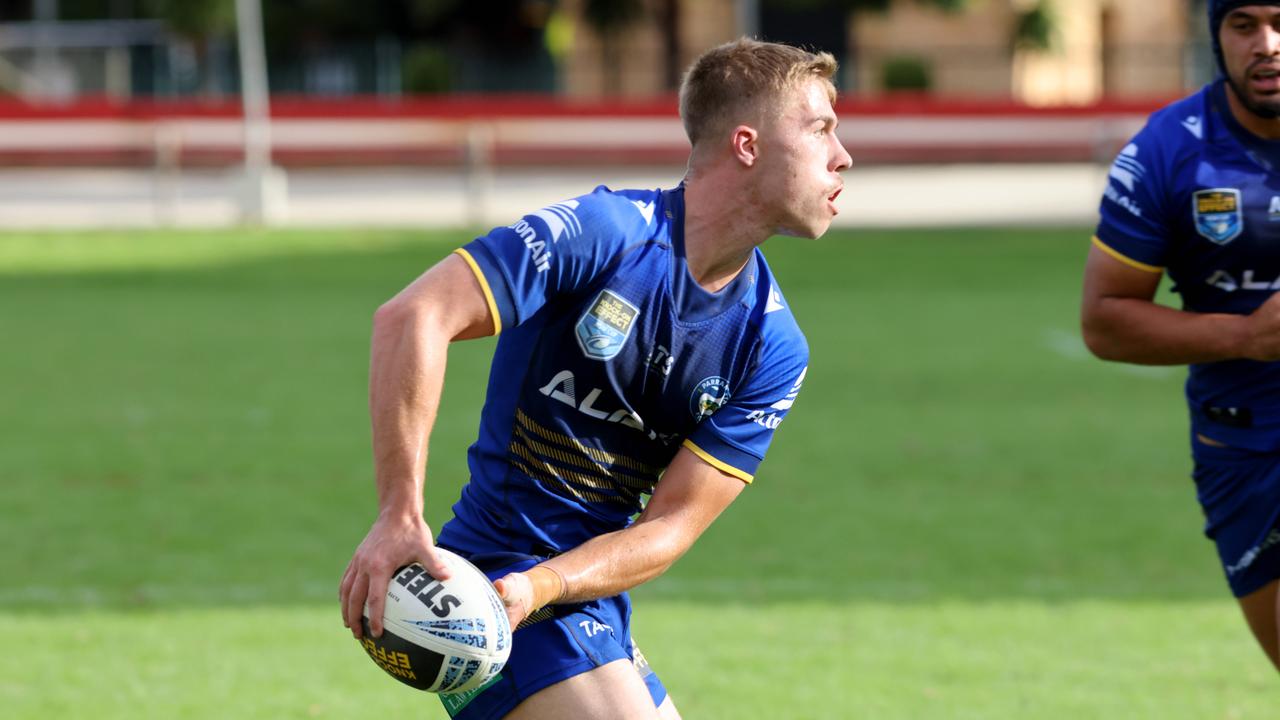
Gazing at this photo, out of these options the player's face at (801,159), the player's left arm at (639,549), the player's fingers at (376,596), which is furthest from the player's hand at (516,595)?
the player's face at (801,159)

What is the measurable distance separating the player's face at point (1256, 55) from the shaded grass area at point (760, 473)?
424 cm

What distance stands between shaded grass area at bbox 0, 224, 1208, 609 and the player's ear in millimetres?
4986

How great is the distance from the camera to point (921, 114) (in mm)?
31500

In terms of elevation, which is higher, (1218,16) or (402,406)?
(1218,16)

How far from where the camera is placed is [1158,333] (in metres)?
5.30

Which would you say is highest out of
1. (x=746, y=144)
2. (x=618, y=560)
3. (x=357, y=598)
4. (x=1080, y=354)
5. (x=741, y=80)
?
(x=741, y=80)

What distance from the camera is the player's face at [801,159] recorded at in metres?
4.28

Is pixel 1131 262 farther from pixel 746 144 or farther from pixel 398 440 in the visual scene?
pixel 398 440

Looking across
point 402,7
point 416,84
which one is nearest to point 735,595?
point 416,84

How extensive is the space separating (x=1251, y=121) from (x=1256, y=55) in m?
0.24

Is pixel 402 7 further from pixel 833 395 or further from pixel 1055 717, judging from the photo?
pixel 1055 717

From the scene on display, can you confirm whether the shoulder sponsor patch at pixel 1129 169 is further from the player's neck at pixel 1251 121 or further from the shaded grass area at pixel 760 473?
the shaded grass area at pixel 760 473

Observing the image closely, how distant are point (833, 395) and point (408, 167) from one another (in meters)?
18.8

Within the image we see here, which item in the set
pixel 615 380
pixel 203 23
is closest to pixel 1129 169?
pixel 615 380
